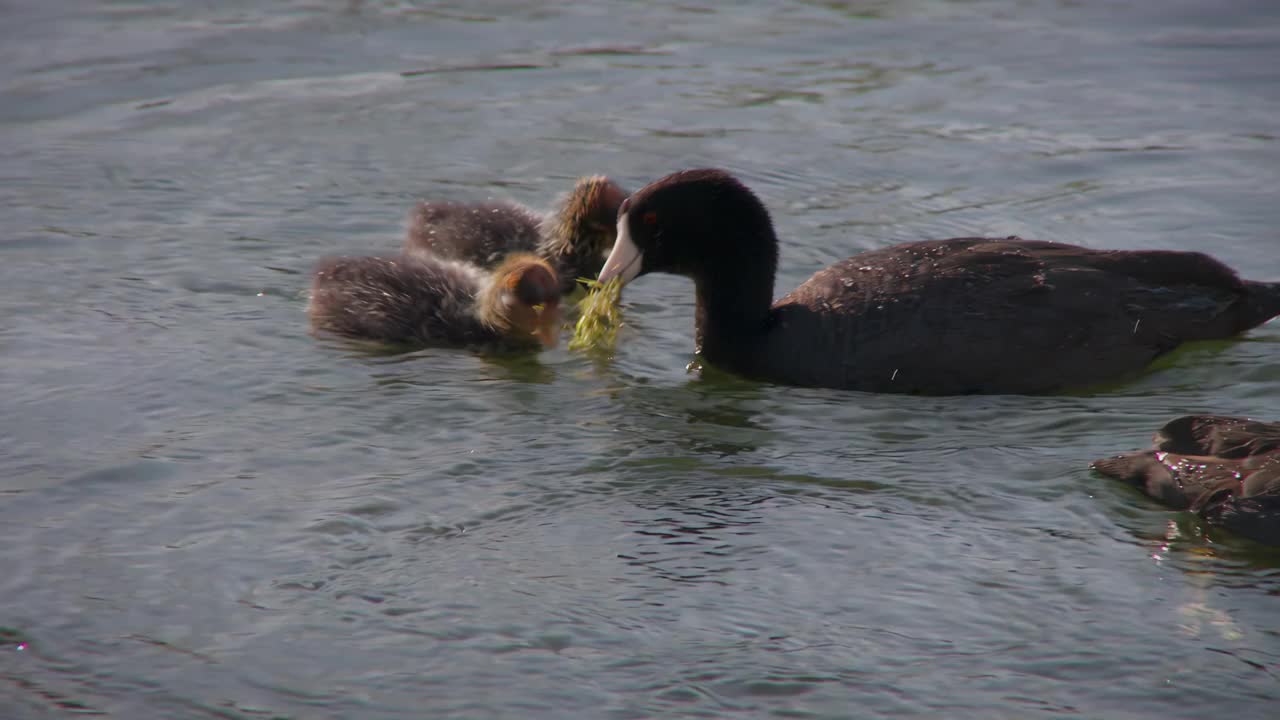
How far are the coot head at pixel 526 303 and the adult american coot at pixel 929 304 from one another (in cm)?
32

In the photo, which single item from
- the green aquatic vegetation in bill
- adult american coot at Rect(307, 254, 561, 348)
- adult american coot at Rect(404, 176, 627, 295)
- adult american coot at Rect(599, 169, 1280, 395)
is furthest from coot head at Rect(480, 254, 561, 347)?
adult american coot at Rect(404, 176, 627, 295)

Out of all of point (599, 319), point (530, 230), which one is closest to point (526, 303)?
point (599, 319)

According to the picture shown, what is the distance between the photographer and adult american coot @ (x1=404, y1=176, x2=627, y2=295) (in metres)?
8.19

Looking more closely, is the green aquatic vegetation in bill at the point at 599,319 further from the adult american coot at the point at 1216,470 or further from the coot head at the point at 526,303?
the adult american coot at the point at 1216,470

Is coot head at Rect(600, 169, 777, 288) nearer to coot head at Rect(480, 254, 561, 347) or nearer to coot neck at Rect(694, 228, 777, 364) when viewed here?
coot neck at Rect(694, 228, 777, 364)

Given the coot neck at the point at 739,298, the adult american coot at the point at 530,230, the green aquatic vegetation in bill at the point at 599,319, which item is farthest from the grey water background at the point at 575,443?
the adult american coot at the point at 530,230

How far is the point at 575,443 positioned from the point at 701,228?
4.43ft

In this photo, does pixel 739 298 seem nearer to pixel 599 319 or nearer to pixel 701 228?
pixel 701 228

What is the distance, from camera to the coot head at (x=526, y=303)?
7.26 m

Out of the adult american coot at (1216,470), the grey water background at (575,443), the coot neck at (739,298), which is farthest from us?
the coot neck at (739,298)

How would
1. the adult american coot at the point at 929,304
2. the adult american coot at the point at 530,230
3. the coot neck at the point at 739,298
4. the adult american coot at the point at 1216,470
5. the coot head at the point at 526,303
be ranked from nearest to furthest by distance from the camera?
the adult american coot at the point at 1216,470 < the adult american coot at the point at 929,304 < the coot neck at the point at 739,298 < the coot head at the point at 526,303 < the adult american coot at the point at 530,230

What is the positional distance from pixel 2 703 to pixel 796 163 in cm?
712

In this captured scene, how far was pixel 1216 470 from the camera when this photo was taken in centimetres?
549

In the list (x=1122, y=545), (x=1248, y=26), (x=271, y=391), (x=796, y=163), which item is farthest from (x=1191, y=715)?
(x=1248, y=26)
